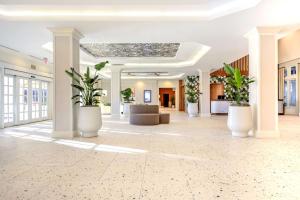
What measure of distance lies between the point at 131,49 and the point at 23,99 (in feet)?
16.7

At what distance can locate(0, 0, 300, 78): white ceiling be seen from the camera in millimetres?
5238

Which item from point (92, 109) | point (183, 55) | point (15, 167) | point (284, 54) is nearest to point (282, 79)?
point (284, 54)

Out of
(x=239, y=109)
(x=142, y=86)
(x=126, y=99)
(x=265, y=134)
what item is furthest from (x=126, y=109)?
(x=265, y=134)

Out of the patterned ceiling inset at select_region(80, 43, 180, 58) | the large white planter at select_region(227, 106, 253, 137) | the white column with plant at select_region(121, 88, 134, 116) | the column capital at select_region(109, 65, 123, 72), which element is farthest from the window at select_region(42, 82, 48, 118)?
the large white planter at select_region(227, 106, 253, 137)

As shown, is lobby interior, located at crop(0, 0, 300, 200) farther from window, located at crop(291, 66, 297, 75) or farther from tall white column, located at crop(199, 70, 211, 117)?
window, located at crop(291, 66, 297, 75)

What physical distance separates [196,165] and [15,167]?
2.71 meters

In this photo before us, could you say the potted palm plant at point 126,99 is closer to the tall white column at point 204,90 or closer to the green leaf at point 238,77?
the tall white column at point 204,90

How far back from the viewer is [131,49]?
10.3 meters

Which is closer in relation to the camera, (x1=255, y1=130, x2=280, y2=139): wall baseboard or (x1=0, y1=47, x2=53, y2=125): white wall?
(x1=255, y1=130, x2=280, y2=139): wall baseboard

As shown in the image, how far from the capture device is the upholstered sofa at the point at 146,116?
33.3 ft

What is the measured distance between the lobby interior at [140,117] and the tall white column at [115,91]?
3437mm

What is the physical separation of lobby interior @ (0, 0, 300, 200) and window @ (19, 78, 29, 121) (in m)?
0.05

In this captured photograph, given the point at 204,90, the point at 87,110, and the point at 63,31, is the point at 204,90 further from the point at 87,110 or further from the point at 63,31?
the point at 63,31

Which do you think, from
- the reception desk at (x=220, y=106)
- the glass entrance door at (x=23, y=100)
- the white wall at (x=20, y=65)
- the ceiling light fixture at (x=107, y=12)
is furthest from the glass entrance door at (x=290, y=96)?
the glass entrance door at (x=23, y=100)
